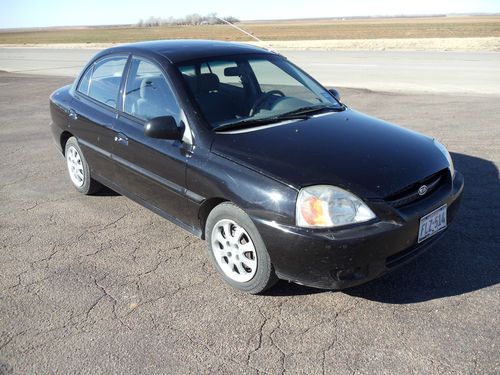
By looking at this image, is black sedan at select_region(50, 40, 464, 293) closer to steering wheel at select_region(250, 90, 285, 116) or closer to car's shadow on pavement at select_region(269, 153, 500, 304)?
steering wheel at select_region(250, 90, 285, 116)

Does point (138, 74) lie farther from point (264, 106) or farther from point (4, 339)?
point (4, 339)

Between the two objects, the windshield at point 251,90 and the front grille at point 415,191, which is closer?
the front grille at point 415,191

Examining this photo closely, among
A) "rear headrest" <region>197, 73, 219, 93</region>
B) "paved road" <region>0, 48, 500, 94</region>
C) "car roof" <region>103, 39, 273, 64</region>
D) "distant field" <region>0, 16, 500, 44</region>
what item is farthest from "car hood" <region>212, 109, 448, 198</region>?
"distant field" <region>0, 16, 500, 44</region>

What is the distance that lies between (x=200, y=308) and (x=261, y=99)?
1831mm

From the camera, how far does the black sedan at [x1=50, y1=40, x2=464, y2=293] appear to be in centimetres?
291

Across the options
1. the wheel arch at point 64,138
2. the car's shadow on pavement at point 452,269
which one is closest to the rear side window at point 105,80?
the wheel arch at point 64,138

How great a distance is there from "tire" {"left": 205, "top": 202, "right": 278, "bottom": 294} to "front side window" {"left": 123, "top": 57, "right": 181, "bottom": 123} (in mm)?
888

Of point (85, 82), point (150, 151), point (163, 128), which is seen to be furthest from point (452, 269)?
point (85, 82)

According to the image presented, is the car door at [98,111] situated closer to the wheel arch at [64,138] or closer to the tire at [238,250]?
the wheel arch at [64,138]

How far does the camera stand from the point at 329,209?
2.89 metres

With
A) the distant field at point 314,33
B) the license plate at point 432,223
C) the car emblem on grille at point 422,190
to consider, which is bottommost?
the distant field at point 314,33

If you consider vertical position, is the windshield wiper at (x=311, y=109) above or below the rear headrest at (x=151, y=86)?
below

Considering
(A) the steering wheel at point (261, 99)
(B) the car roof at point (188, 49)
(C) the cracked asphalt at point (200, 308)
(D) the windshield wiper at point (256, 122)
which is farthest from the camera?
(B) the car roof at point (188, 49)

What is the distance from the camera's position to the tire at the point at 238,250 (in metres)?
3.11
